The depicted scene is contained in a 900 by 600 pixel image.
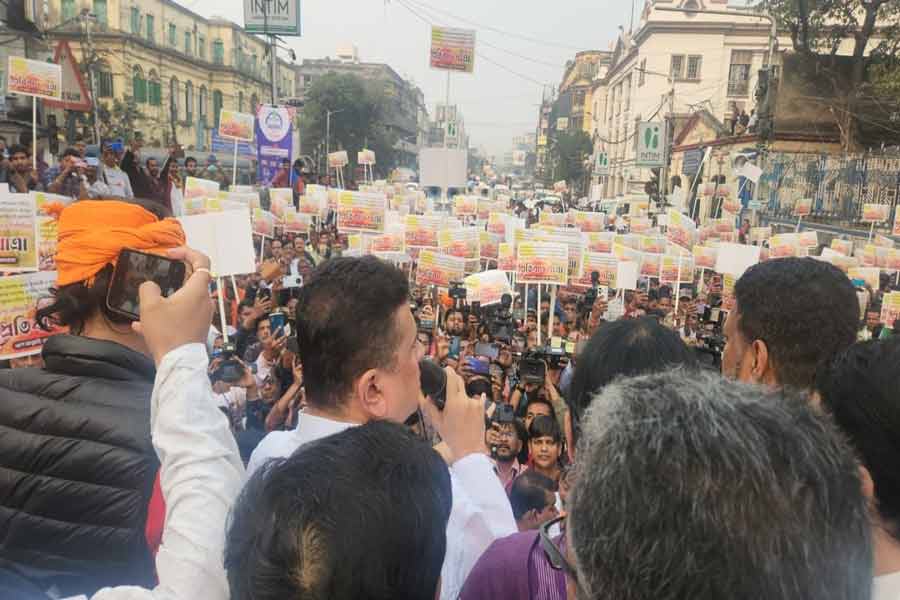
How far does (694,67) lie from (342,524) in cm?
4974

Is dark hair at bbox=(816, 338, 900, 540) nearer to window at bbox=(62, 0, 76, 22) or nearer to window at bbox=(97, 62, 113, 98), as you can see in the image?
window at bbox=(97, 62, 113, 98)

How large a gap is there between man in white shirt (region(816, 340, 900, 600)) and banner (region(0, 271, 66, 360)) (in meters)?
3.50

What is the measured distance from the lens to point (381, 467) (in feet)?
3.42

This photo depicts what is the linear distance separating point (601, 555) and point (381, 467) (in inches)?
15.0

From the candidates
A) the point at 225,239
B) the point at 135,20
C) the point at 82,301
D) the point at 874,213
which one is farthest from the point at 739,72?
the point at 82,301

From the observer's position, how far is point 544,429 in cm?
381

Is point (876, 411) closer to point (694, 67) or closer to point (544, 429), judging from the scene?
point (544, 429)

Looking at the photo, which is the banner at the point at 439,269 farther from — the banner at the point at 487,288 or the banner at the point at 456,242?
the banner at the point at 487,288

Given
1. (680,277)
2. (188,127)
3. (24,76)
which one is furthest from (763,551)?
(188,127)

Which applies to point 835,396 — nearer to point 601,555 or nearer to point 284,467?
point 601,555

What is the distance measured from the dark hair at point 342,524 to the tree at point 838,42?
21956mm

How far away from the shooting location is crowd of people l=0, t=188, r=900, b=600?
0.76 metres

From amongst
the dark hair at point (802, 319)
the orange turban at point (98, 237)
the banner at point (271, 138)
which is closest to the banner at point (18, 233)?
the orange turban at point (98, 237)

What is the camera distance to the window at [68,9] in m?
46.5
